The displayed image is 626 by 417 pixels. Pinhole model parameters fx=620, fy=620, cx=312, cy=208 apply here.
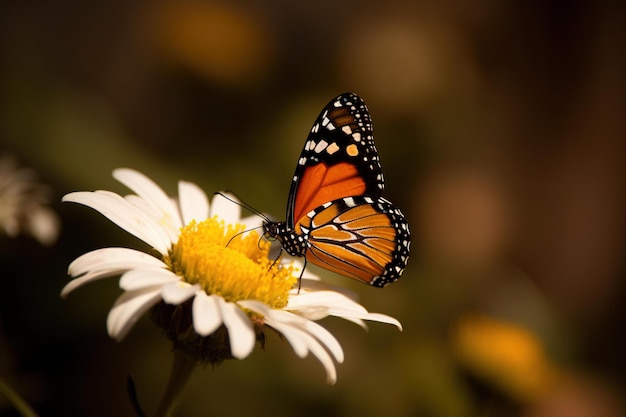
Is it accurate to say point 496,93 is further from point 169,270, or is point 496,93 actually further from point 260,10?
point 169,270

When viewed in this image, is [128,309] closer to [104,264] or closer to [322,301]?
[104,264]

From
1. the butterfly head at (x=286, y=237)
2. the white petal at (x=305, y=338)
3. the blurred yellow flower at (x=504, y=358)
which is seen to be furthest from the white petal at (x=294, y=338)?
the blurred yellow flower at (x=504, y=358)

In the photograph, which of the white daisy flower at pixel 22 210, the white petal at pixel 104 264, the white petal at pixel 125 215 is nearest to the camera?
the white petal at pixel 104 264

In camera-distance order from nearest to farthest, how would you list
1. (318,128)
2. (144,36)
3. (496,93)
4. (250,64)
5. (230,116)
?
(318,128) → (230,116) → (250,64) → (144,36) → (496,93)

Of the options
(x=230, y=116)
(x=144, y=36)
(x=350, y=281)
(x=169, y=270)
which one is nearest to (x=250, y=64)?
(x=230, y=116)

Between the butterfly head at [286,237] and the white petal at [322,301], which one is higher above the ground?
the butterfly head at [286,237]

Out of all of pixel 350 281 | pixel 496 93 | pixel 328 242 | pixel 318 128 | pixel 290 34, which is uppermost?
pixel 496 93

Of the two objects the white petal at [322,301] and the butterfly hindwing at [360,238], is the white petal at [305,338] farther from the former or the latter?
the butterfly hindwing at [360,238]

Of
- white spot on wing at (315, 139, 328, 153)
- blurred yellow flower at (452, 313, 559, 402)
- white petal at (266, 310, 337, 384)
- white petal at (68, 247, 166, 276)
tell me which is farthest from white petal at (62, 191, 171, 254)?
blurred yellow flower at (452, 313, 559, 402)
